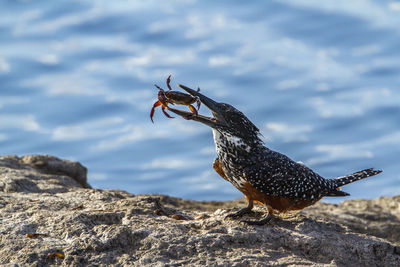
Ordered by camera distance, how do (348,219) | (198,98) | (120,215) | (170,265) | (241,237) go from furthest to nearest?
(348,219) → (198,98) → (120,215) → (241,237) → (170,265)

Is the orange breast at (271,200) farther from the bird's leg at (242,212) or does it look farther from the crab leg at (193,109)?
the crab leg at (193,109)

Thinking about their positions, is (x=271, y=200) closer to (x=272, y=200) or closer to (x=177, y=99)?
(x=272, y=200)

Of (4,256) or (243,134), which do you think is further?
(243,134)

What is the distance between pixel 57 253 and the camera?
4.48 metres

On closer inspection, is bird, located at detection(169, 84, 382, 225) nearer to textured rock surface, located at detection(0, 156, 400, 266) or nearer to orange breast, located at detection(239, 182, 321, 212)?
orange breast, located at detection(239, 182, 321, 212)

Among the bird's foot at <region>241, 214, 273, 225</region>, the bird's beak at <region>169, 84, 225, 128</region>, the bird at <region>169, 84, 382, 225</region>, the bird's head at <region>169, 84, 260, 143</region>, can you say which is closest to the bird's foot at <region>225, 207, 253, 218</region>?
the bird at <region>169, 84, 382, 225</region>

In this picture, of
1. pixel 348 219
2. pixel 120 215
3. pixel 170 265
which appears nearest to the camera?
pixel 170 265

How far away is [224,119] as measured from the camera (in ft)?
18.0

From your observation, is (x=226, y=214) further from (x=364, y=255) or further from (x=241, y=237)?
(x=364, y=255)

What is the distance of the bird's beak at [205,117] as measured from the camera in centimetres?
537

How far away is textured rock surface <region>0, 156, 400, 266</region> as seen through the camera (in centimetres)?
445

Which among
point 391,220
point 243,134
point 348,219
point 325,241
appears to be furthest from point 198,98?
point 391,220

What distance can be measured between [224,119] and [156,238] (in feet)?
4.58

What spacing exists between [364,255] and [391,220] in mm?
3709
